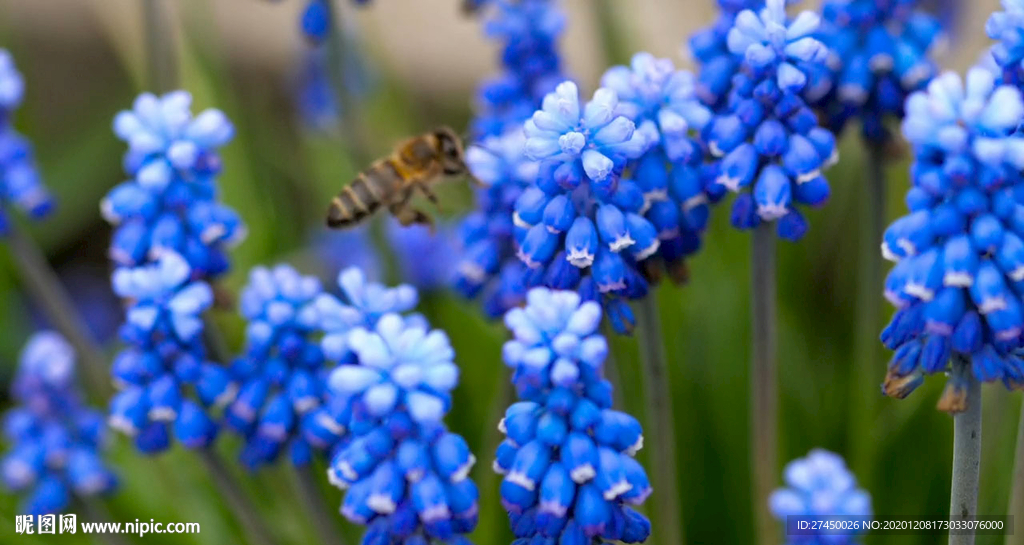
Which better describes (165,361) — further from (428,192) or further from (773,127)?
(773,127)

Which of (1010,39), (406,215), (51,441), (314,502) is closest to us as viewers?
(1010,39)

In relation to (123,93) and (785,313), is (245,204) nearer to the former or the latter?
(785,313)

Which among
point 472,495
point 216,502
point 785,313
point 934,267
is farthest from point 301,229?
point 934,267

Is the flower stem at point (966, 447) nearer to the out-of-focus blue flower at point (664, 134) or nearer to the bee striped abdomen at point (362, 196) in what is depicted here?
the out-of-focus blue flower at point (664, 134)

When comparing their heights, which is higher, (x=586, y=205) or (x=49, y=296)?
(x=49, y=296)

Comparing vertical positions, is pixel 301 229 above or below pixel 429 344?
above

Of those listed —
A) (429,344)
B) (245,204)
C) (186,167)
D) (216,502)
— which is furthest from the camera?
(245,204)

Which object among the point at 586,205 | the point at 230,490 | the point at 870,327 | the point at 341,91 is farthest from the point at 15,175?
the point at 870,327

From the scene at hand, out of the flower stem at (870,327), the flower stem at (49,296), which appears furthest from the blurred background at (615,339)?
the flower stem at (49,296)
